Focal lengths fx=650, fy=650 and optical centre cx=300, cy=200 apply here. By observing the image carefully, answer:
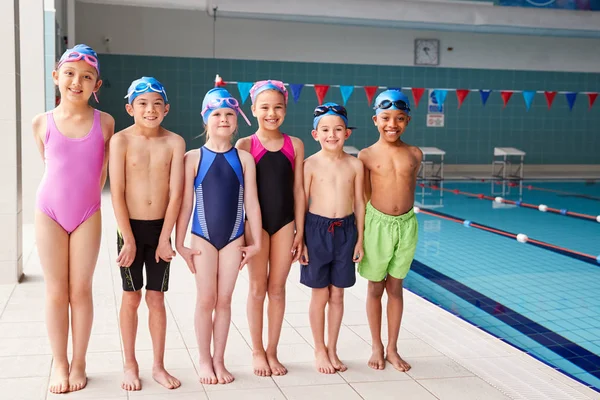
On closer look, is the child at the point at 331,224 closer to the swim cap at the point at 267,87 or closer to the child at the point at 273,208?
the child at the point at 273,208

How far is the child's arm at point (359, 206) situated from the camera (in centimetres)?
330

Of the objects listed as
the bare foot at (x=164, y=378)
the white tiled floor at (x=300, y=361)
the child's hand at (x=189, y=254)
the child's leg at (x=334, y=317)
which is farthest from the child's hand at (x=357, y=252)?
the bare foot at (x=164, y=378)

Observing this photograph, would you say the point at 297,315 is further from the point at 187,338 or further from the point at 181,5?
the point at 181,5

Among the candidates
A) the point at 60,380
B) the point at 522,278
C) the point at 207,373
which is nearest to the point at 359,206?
the point at 207,373

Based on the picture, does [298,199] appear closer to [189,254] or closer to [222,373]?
[189,254]

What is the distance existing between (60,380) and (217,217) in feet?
3.34


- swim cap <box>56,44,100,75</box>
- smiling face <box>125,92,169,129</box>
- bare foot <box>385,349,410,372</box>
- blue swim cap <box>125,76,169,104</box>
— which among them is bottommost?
bare foot <box>385,349,410,372</box>

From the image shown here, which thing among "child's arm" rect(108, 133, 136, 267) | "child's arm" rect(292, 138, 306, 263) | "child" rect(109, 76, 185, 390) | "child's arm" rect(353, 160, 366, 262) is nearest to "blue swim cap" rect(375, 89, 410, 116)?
"child's arm" rect(353, 160, 366, 262)

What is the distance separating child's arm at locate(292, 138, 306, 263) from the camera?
127 inches

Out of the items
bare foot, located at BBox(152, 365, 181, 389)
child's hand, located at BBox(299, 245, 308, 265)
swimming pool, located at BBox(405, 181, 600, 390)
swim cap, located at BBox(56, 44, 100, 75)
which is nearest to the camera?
swim cap, located at BBox(56, 44, 100, 75)

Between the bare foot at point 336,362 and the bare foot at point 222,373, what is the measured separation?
520 millimetres

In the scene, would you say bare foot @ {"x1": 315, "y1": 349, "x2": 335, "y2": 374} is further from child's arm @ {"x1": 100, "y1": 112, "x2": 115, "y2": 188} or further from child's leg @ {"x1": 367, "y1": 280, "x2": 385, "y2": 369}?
child's arm @ {"x1": 100, "y1": 112, "x2": 115, "y2": 188}

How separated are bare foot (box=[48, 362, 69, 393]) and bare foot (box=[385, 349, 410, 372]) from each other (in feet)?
5.18

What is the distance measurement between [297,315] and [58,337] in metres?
1.71
